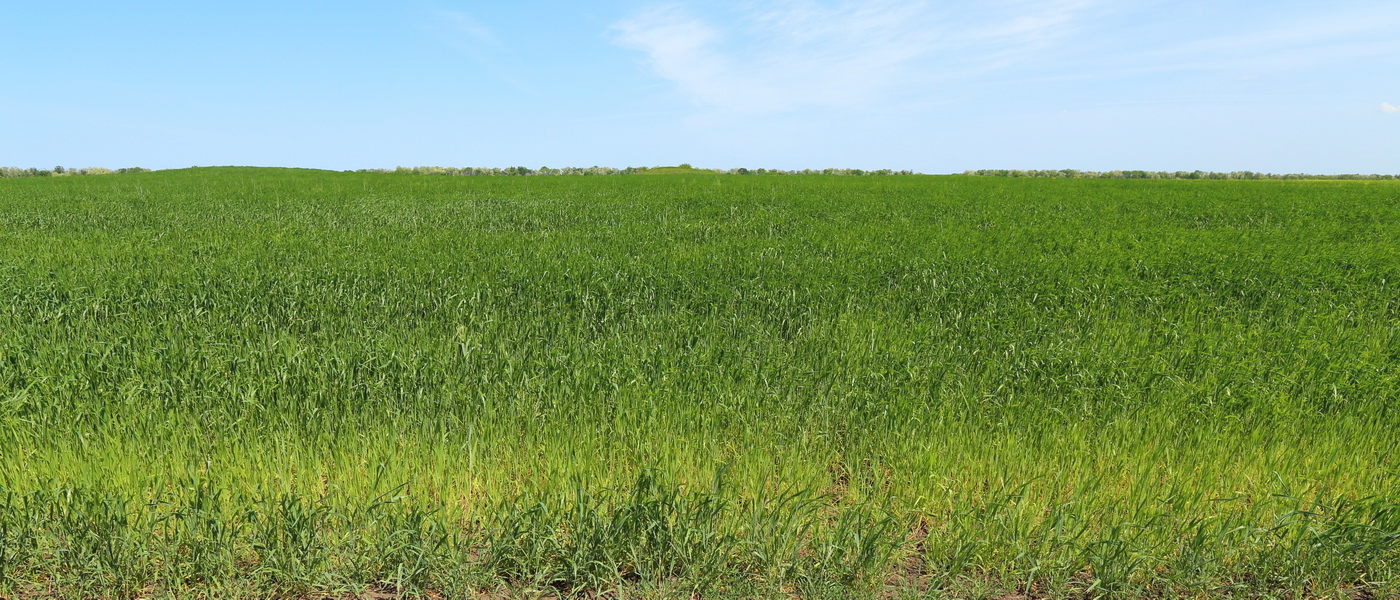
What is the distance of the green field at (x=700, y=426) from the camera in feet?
10.5

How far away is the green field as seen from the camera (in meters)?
3.20

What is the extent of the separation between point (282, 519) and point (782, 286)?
19.5 ft

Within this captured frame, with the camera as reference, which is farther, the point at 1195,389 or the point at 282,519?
the point at 1195,389

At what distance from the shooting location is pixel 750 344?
6367mm

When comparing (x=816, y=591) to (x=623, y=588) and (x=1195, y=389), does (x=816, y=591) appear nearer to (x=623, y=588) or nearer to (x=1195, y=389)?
(x=623, y=588)

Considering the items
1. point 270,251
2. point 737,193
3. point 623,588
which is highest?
point 737,193

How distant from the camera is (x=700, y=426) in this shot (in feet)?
15.2

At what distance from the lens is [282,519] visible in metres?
3.35

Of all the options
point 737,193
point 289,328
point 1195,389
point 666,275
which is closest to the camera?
point 1195,389

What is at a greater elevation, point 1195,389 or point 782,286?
point 782,286

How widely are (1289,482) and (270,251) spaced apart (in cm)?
1291

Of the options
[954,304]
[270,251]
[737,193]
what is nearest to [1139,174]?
[737,193]

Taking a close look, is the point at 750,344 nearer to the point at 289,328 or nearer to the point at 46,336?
the point at 289,328

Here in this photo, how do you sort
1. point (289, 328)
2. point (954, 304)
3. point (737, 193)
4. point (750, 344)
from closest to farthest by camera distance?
point (750, 344) < point (289, 328) < point (954, 304) < point (737, 193)
